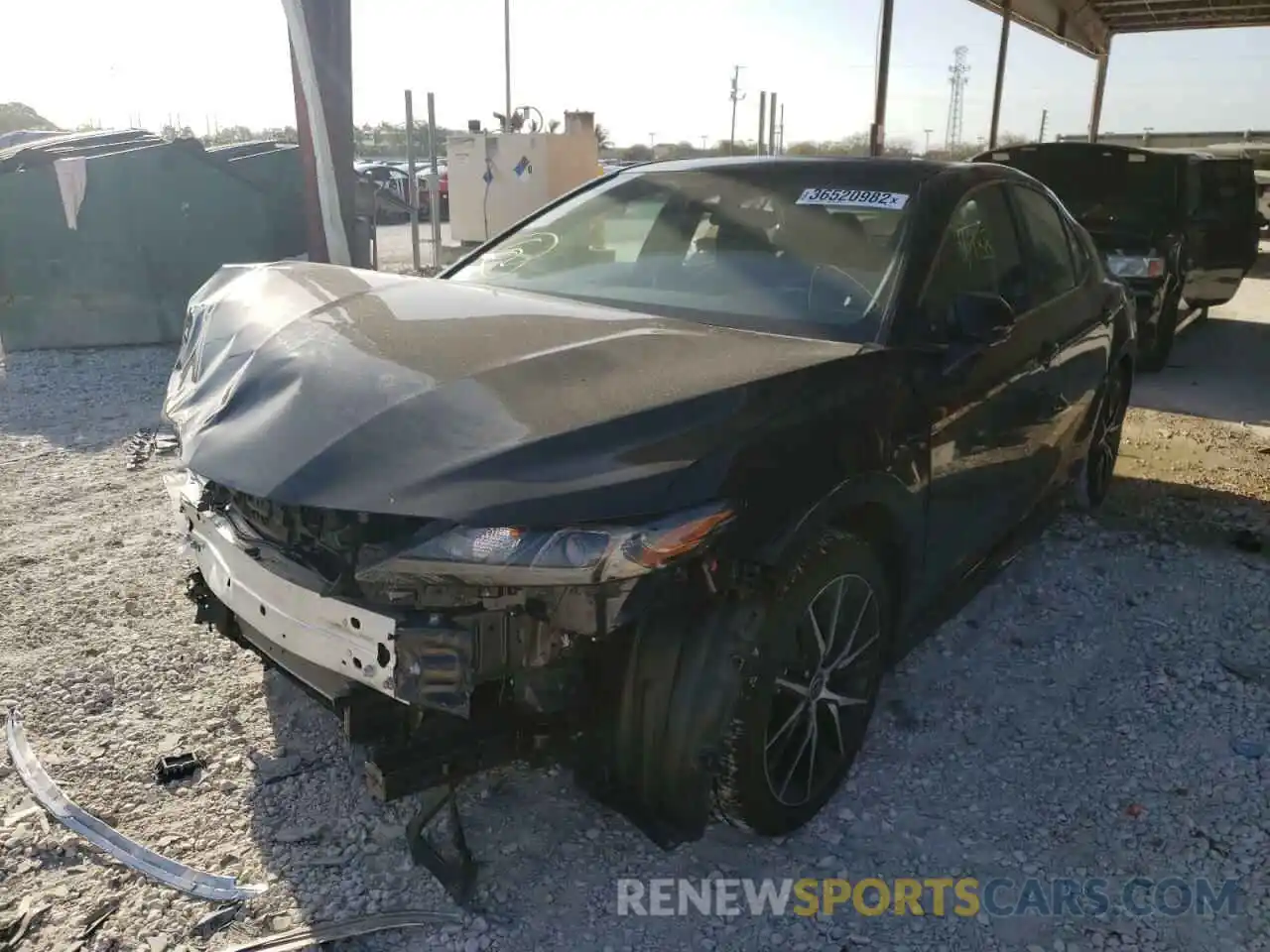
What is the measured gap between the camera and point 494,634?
197 centimetres

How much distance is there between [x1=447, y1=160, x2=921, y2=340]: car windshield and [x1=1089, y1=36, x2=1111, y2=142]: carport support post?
17010 mm

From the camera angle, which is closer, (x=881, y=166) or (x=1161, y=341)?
(x=881, y=166)

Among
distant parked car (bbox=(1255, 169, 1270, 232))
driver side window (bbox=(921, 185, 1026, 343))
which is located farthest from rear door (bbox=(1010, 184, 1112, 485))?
distant parked car (bbox=(1255, 169, 1270, 232))

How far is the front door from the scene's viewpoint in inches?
112

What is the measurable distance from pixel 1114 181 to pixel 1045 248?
222 inches

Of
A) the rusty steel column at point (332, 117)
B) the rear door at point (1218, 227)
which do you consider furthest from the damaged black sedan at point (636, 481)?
the rear door at point (1218, 227)

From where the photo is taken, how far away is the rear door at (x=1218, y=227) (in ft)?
28.8

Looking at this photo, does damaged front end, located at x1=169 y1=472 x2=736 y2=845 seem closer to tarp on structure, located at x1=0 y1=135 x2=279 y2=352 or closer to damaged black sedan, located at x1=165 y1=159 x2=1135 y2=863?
damaged black sedan, located at x1=165 y1=159 x2=1135 y2=863

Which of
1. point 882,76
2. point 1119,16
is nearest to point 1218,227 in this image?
point 882,76

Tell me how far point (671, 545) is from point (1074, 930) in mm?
1355

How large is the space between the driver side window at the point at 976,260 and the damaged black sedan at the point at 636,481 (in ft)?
0.06

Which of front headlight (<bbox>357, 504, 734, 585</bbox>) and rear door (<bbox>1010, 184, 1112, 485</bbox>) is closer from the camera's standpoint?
front headlight (<bbox>357, 504, 734, 585</bbox>)

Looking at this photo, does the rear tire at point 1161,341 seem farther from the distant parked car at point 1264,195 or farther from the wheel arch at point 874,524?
the distant parked car at point 1264,195

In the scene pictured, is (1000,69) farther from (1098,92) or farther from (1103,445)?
(1103,445)
